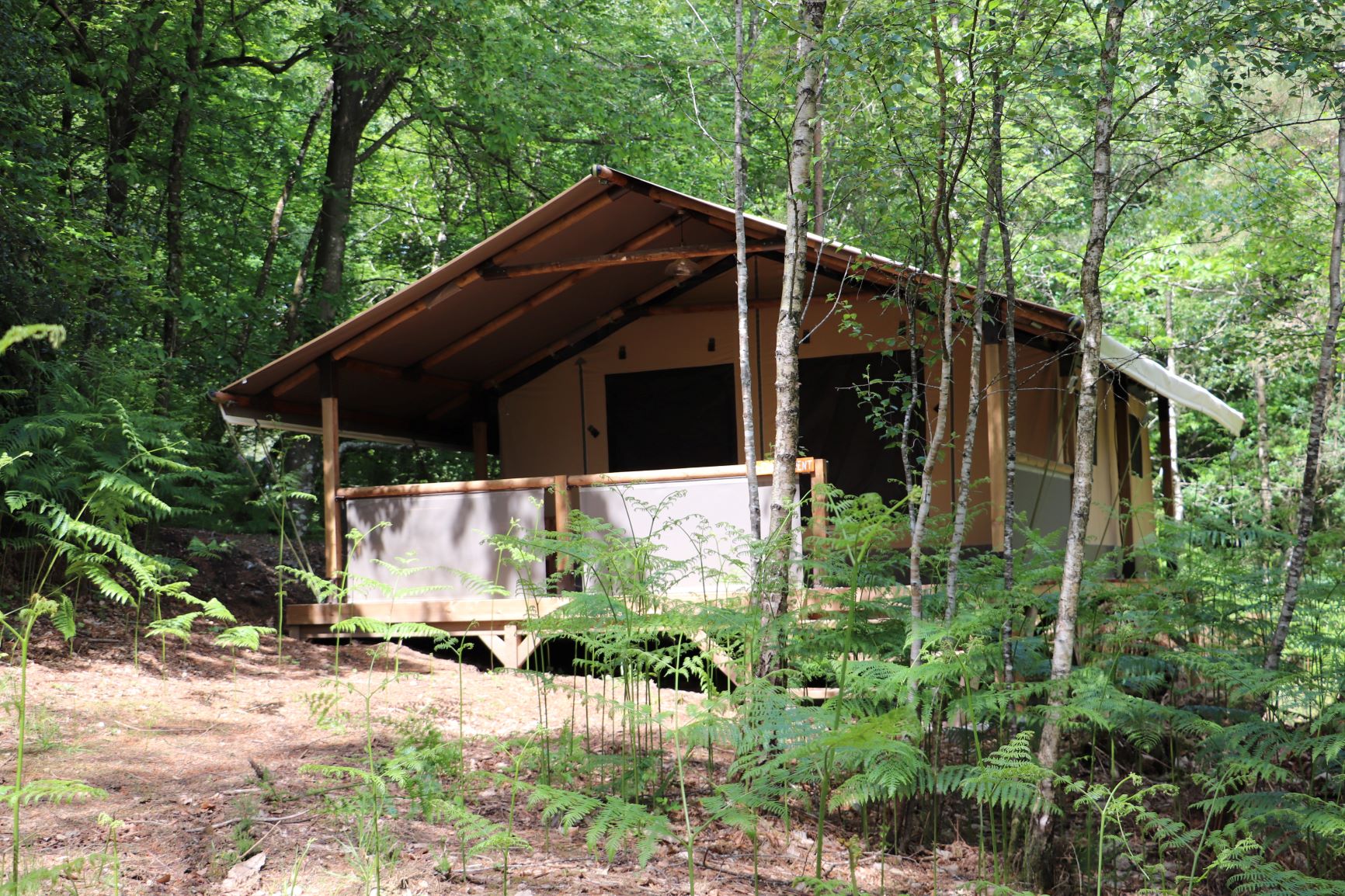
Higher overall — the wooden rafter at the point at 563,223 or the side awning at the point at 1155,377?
the wooden rafter at the point at 563,223

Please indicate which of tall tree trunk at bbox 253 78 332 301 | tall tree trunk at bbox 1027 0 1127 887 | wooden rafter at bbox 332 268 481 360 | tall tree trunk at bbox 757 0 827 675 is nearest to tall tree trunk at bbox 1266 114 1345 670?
tall tree trunk at bbox 1027 0 1127 887

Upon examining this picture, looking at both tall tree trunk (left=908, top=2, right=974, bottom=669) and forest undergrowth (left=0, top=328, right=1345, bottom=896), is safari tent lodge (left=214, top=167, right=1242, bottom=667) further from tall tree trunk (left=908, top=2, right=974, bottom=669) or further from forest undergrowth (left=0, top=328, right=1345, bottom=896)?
forest undergrowth (left=0, top=328, right=1345, bottom=896)

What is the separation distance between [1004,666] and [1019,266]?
1234 centimetres

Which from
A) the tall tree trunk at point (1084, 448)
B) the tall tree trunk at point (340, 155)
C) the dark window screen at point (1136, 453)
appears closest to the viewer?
the tall tree trunk at point (1084, 448)

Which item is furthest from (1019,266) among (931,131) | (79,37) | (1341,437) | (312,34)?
(79,37)

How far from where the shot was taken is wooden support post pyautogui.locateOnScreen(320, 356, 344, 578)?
8133 mm

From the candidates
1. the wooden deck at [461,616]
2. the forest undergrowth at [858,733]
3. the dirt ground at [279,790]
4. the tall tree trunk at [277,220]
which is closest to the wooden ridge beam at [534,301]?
the wooden deck at [461,616]

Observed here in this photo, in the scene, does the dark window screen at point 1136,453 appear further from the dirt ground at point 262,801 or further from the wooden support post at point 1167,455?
the dirt ground at point 262,801

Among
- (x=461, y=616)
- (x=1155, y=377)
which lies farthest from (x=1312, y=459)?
(x=461, y=616)

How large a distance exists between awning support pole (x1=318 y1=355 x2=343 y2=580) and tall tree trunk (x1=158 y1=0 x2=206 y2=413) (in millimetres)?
2861

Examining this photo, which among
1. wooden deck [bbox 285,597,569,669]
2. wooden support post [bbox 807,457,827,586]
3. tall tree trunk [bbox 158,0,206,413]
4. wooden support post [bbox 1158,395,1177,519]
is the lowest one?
wooden deck [bbox 285,597,569,669]

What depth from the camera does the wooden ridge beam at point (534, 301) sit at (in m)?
8.92

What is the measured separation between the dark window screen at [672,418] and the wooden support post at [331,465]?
270 centimetres

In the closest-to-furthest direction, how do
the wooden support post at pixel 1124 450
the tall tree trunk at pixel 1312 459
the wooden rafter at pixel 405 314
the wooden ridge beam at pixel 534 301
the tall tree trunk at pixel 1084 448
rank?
the tall tree trunk at pixel 1084 448
the tall tree trunk at pixel 1312 459
the wooden rafter at pixel 405 314
the wooden ridge beam at pixel 534 301
the wooden support post at pixel 1124 450
